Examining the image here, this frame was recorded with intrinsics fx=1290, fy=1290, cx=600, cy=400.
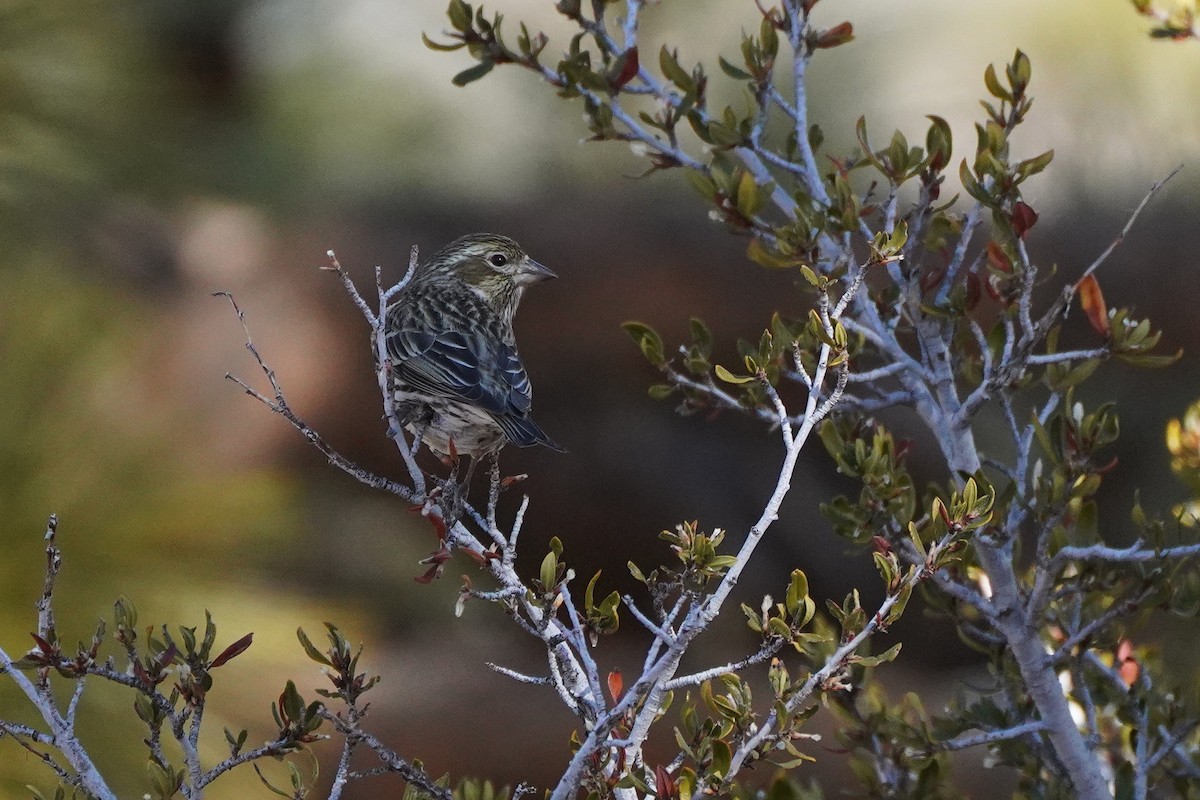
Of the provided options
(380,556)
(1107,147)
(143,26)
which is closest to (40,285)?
(143,26)

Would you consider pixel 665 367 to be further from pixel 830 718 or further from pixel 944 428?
pixel 830 718

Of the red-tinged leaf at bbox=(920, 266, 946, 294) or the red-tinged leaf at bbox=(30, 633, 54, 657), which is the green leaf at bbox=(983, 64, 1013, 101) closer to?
the red-tinged leaf at bbox=(920, 266, 946, 294)

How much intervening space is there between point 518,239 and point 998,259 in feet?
17.9

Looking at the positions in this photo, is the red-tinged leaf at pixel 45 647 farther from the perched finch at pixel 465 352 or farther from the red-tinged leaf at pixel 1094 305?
the red-tinged leaf at pixel 1094 305

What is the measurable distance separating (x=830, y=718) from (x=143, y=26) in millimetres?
4609

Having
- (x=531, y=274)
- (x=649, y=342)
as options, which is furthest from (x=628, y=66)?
(x=531, y=274)

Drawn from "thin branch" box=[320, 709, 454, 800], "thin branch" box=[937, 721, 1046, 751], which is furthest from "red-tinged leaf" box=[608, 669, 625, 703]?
"thin branch" box=[937, 721, 1046, 751]

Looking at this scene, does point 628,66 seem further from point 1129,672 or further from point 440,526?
point 1129,672

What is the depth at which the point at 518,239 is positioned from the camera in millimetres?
7645

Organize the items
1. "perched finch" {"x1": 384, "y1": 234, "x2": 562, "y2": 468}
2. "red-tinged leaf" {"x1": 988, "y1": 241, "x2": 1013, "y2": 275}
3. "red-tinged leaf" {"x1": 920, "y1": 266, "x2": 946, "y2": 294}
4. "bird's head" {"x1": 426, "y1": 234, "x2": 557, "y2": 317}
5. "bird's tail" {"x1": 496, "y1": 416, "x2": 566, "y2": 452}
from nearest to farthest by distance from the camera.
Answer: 1. "red-tinged leaf" {"x1": 988, "y1": 241, "x2": 1013, "y2": 275}
2. "red-tinged leaf" {"x1": 920, "y1": 266, "x2": 946, "y2": 294}
3. "bird's tail" {"x1": 496, "y1": 416, "x2": 566, "y2": 452}
4. "perched finch" {"x1": 384, "y1": 234, "x2": 562, "y2": 468}
5. "bird's head" {"x1": 426, "y1": 234, "x2": 557, "y2": 317}

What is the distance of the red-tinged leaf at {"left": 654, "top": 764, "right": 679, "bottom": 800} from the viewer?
1.79m

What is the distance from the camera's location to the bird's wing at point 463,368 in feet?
10.3

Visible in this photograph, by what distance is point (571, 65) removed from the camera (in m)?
2.51

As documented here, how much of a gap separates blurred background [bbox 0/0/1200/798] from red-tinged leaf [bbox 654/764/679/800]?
351cm
